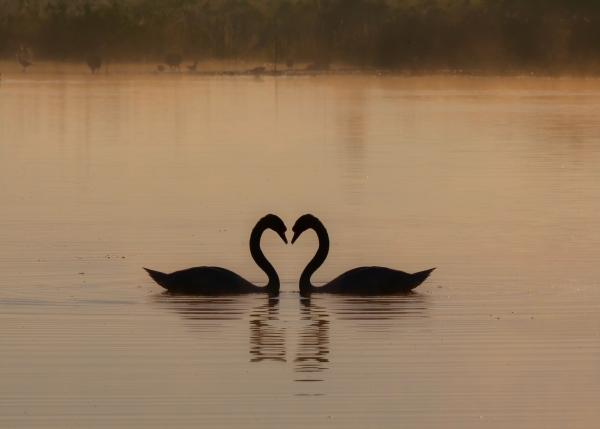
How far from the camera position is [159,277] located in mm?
12695

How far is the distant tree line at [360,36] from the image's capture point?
204 ft

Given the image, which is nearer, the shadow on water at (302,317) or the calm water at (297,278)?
the calm water at (297,278)

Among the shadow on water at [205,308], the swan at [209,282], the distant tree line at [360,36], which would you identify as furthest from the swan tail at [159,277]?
the distant tree line at [360,36]

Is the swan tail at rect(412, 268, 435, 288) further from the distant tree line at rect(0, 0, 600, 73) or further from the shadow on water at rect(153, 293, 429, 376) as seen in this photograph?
the distant tree line at rect(0, 0, 600, 73)

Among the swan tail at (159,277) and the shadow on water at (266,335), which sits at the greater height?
the swan tail at (159,277)

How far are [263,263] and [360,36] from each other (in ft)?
176

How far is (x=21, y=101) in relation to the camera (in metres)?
44.4

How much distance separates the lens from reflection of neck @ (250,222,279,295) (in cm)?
1295

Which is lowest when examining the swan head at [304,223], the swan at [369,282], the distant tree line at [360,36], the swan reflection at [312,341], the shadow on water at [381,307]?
the swan reflection at [312,341]

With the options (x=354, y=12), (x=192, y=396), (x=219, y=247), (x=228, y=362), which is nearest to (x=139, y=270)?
(x=219, y=247)

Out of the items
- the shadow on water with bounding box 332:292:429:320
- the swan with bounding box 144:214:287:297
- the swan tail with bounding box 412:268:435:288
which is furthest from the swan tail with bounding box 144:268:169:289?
the swan tail with bounding box 412:268:435:288

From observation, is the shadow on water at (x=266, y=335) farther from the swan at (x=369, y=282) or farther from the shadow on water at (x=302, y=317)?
the swan at (x=369, y=282)

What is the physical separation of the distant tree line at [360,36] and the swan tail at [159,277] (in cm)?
4906

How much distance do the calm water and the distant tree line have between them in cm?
3040
